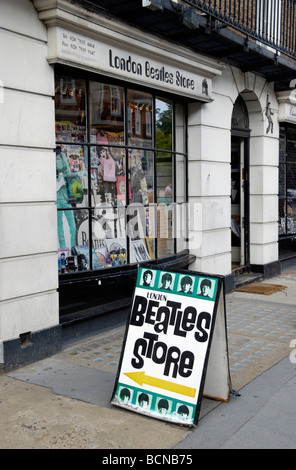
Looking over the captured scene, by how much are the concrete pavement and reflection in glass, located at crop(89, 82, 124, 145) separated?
2669 mm

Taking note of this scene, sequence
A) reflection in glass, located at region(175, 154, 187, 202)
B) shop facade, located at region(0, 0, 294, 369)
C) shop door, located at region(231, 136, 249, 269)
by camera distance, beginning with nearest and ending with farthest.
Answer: shop facade, located at region(0, 0, 294, 369)
reflection in glass, located at region(175, 154, 187, 202)
shop door, located at region(231, 136, 249, 269)

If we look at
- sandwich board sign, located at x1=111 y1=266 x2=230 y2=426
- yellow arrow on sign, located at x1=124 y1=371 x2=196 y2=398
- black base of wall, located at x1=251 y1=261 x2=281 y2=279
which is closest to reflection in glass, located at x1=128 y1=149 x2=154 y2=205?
sandwich board sign, located at x1=111 y1=266 x2=230 y2=426

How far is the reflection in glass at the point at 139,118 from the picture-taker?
741 centimetres

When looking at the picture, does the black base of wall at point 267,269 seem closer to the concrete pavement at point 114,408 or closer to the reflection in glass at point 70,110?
the concrete pavement at point 114,408

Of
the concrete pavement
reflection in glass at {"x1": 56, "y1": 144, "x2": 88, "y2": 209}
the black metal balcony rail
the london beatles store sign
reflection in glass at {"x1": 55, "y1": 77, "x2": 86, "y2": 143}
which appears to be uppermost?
the black metal balcony rail

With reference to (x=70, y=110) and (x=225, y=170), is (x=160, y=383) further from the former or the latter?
(x=225, y=170)

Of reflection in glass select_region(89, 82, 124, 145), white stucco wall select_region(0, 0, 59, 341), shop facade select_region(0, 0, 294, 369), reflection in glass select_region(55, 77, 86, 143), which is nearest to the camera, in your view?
white stucco wall select_region(0, 0, 59, 341)

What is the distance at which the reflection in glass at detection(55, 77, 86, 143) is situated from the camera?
638 centimetres

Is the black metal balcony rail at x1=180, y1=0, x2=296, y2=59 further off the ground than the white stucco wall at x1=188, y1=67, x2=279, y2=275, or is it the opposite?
the black metal balcony rail at x1=180, y1=0, x2=296, y2=59

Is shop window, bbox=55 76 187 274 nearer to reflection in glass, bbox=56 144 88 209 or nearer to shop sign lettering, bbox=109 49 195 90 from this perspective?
reflection in glass, bbox=56 144 88 209

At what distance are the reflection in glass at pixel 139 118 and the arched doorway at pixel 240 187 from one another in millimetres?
3001

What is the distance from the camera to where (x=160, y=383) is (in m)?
4.38

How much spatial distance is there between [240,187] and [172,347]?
6.87 m
